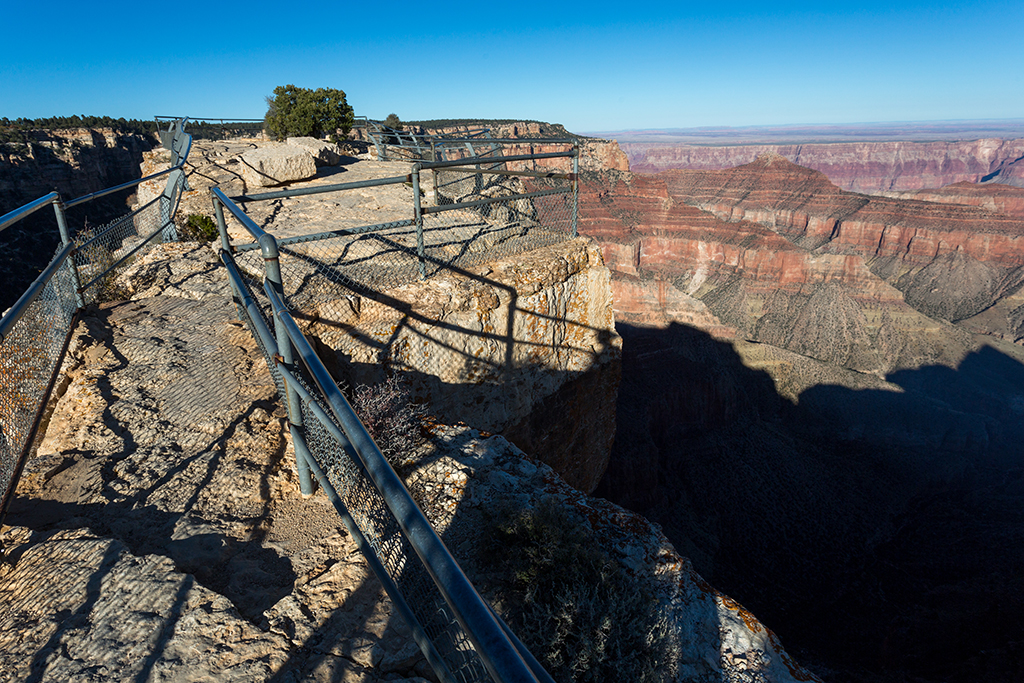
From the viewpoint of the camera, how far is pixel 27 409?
3.06 meters

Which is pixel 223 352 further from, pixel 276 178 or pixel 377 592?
pixel 276 178

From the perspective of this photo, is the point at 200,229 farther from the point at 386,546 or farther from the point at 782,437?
Answer: the point at 782,437

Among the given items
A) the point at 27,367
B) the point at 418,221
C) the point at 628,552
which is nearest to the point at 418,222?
the point at 418,221

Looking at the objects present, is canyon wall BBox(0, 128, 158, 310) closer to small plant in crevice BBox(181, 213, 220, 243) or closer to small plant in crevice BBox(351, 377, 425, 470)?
small plant in crevice BBox(181, 213, 220, 243)

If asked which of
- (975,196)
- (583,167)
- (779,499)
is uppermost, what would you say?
(583,167)

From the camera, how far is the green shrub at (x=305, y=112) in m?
15.5

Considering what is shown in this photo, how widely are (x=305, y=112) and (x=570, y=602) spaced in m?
17.4

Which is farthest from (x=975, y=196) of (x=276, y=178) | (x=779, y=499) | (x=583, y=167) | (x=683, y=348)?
(x=276, y=178)

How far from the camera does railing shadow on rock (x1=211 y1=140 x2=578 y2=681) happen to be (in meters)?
0.98

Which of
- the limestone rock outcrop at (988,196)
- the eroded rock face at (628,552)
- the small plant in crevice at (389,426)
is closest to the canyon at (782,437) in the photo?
the eroded rock face at (628,552)

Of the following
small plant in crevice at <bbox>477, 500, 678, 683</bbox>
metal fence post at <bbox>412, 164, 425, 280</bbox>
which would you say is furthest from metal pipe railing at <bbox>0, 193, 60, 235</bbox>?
small plant in crevice at <bbox>477, 500, 678, 683</bbox>

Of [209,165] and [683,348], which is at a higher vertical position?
[209,165]

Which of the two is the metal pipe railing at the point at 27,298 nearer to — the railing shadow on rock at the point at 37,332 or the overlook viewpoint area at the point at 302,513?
the railing shadow on rock at the point at 37,332

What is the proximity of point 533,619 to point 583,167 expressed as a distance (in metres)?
58.1
